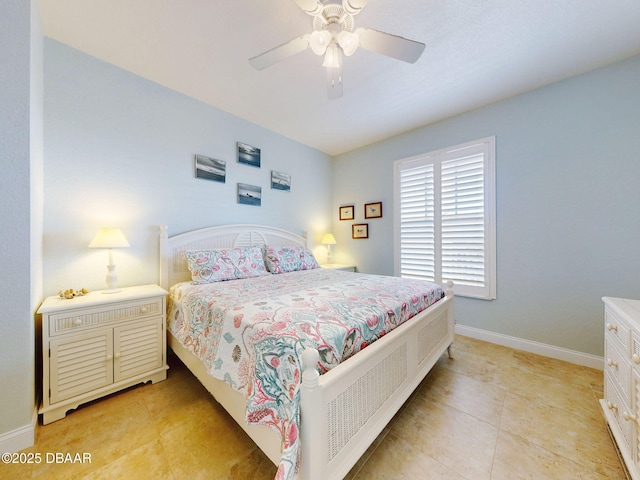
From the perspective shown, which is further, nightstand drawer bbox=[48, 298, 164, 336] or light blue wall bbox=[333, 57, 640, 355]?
light blue wall bbox=[333, 57, 640, 355]

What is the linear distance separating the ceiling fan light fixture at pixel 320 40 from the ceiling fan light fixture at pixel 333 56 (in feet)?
0.10

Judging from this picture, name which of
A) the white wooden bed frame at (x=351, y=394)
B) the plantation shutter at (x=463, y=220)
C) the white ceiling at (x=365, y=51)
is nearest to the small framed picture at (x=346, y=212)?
the plantation shutter at (x=463, y=220)

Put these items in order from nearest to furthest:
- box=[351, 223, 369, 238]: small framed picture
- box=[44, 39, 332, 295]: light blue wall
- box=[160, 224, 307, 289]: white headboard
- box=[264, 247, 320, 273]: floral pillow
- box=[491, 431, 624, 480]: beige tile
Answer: box=[491, 431, 624, 480]: beige tile → box=[44, 39, 332, 295]: light blue wall → box=[160, 224, 307, 289]: white headboard → box=[264, 247, 320, 273]: floral pillow → box=[351, 223, 369, 238]: small framed picture

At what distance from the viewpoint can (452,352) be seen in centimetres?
240

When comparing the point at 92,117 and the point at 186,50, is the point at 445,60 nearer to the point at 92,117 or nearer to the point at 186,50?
the point at 186,50

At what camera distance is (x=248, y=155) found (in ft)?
10.3

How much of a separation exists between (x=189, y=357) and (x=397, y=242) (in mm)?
2819

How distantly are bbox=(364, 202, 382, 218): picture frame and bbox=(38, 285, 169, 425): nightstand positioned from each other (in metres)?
2.89

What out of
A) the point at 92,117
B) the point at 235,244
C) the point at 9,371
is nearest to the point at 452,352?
the point at 235,244

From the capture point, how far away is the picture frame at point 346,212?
13.3 feet

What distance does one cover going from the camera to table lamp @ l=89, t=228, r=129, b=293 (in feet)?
6.17

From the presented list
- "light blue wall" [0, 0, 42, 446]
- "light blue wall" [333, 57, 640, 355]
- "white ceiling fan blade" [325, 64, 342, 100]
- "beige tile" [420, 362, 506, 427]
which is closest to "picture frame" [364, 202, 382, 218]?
"light blue wall" [333, 57, 640, 355]

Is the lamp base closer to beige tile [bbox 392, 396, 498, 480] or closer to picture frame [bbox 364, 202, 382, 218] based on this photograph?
beige tile [bbox 392, 396, 498, 480]

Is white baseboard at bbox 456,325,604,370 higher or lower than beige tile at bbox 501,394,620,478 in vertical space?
higher
